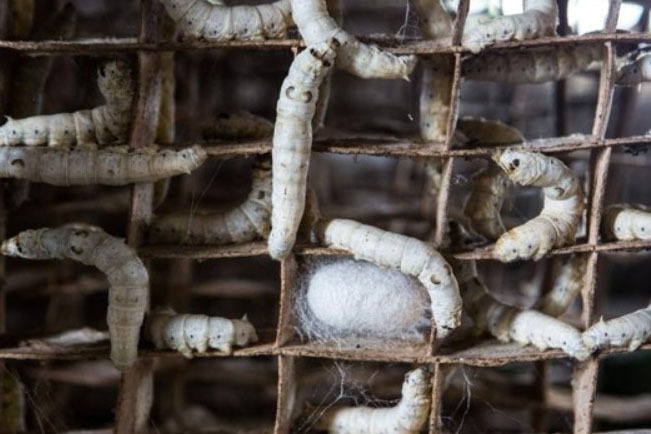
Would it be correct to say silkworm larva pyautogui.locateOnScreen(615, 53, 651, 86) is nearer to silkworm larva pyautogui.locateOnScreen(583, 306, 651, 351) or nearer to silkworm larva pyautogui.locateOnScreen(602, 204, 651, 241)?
silkworm larva pyautogui.locateOnScreen(602, 204, 651, 241)

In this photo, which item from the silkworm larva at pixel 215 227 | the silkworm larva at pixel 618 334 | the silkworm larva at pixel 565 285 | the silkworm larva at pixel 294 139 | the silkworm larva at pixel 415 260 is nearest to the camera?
the silkworm larva at pixel 294 139

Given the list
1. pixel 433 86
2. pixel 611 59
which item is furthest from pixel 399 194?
pixel 611 59

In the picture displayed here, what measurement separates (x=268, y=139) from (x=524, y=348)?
1008mm

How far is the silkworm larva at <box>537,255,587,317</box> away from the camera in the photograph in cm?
255

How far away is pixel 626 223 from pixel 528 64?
580 millimetres

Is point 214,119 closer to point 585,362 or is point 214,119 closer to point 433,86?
point 433,86

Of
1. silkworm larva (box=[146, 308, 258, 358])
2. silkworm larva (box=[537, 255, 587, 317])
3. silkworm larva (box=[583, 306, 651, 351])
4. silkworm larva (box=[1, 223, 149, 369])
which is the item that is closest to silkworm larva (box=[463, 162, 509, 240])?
silkworm larva (box=[537, 255, 587, 317])

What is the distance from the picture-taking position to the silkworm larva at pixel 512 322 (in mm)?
2295

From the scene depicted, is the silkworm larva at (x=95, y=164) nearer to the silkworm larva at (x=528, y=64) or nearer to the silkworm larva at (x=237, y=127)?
the silkworm larva at (x=237, y=127)

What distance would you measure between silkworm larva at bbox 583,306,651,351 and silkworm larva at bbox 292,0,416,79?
3.08 feet

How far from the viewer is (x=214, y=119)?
259 centimetres

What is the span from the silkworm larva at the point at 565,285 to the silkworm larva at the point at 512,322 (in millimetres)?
165

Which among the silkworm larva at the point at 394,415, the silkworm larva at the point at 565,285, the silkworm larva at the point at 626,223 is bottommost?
the silkworm larva at the point at 394,415

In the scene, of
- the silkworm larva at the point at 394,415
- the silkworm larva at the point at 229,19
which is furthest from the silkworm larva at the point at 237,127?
the silkworm larva at the point at 394,415
